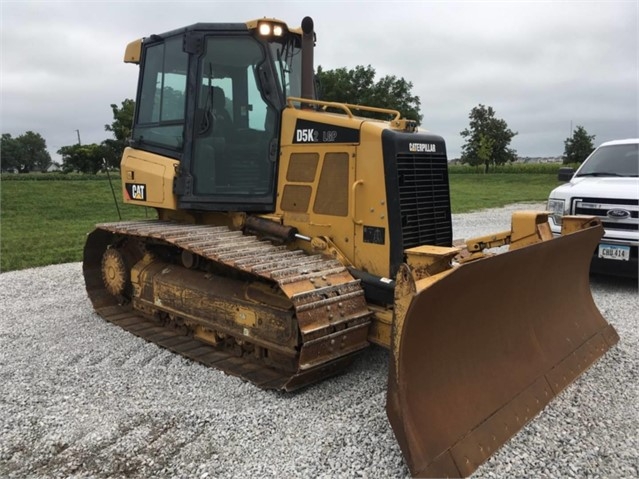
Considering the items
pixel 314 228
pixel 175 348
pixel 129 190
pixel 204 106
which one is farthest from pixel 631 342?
pixel 129 190

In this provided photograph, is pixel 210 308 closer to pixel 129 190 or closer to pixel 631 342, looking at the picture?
pixel 129 190

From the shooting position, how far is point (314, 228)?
4.99 meters

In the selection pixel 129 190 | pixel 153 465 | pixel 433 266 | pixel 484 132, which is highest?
pixel 484 132

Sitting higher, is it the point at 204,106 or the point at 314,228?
the point at 204,106

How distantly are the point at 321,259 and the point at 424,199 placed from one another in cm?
108

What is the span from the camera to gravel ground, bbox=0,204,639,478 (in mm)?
3229

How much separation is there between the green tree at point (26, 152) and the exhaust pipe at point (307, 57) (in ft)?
245

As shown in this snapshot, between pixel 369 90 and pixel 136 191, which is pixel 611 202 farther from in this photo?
pixel 369 90

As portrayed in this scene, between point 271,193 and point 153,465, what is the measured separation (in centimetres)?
275

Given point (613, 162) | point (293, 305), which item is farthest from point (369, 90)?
point (293, 305)

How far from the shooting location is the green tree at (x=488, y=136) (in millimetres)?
57156

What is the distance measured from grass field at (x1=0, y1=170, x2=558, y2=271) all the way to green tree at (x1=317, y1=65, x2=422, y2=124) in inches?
412

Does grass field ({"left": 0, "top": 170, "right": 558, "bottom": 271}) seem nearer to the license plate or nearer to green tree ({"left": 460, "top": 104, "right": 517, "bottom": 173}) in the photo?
the license plate

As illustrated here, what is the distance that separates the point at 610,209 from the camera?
292 inches
